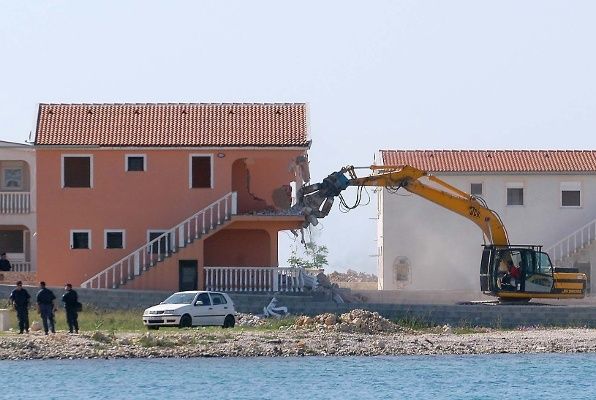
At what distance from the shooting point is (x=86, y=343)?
167 ft

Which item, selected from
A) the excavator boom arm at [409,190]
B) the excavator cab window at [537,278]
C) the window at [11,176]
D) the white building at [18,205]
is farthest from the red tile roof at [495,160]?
the window at [11,176]

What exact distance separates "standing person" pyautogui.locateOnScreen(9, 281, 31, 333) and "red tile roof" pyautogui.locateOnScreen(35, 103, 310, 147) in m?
12.0

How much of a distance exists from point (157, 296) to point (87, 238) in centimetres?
640

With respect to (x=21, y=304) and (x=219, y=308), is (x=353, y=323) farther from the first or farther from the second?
(x=21, y=304)

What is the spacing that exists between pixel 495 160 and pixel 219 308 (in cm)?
2092

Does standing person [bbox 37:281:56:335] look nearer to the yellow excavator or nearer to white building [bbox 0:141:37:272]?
the yellow excavator

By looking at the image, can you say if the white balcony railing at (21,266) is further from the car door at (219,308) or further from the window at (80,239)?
the car door at (219,308)

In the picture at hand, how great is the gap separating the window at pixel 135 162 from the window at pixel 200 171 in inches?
65.0

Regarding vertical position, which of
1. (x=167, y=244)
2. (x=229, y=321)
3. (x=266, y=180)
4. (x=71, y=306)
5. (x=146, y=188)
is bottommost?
(x=229, y=321)

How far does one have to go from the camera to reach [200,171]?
210 ft

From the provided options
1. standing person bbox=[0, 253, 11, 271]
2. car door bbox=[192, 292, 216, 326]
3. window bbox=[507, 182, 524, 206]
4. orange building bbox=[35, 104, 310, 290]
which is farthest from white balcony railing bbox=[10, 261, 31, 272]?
window bbox=[507, 182, 524, 206]

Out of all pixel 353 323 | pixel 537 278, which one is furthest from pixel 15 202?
pixel 537 278

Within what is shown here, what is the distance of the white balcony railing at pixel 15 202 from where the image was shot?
67812 mm

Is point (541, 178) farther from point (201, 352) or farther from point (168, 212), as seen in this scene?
point (201, 352)
